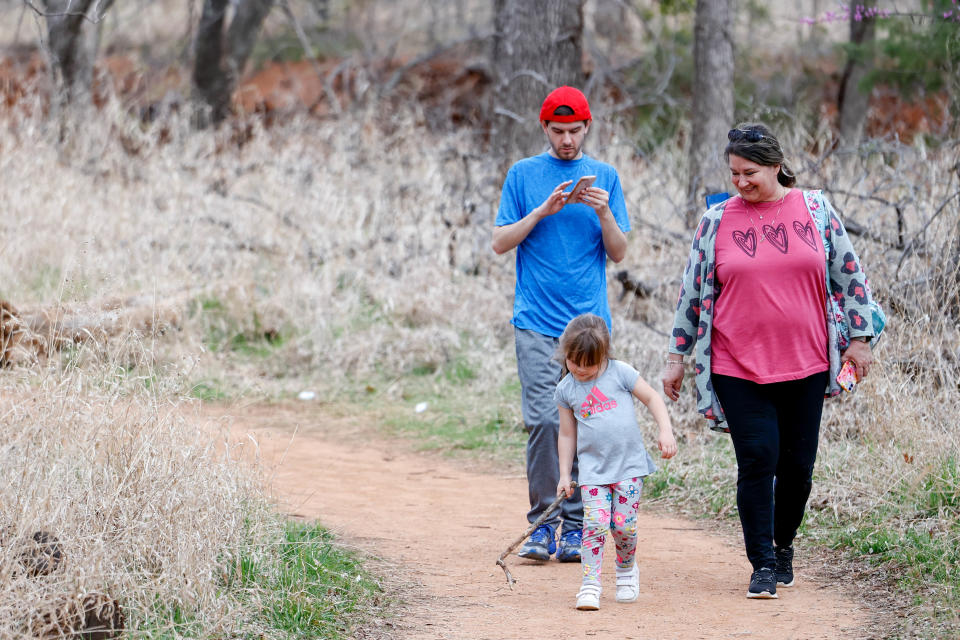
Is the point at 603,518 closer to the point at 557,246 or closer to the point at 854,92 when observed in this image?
the point at 557,246

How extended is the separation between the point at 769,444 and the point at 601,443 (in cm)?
66

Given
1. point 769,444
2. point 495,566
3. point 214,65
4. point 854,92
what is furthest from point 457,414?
point 854,92

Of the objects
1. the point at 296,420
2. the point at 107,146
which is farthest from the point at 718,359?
the point at 107,146

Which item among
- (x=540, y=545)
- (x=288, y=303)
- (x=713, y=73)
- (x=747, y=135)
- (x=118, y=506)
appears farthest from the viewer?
(x=713, y=73)

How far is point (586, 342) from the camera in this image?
171 inches

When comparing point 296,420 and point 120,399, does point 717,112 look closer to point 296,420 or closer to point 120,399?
point 296,420

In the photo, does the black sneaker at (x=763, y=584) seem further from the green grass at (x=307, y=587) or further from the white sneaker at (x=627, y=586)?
the green grass at (x=307, y=587)

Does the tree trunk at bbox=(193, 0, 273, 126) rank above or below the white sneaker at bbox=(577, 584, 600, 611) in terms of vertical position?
above

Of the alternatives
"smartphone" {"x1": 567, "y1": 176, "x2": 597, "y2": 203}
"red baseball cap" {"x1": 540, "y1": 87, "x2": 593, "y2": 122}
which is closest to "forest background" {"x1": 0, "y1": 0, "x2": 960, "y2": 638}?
"smartphone" {"x1": 567, "y1": 176, "x2": 597, "y2": 203}

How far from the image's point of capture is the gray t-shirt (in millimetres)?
4305

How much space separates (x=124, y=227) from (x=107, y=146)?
2503mm

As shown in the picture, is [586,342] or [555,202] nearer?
[586,342]

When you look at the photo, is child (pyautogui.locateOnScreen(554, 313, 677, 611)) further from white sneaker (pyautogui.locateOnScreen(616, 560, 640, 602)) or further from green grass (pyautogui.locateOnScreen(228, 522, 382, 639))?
green grass (pyautogui.locateOnScreen(228, 522, 382, 639))

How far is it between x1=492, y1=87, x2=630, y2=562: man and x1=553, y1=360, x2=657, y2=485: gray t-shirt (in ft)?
1.59
